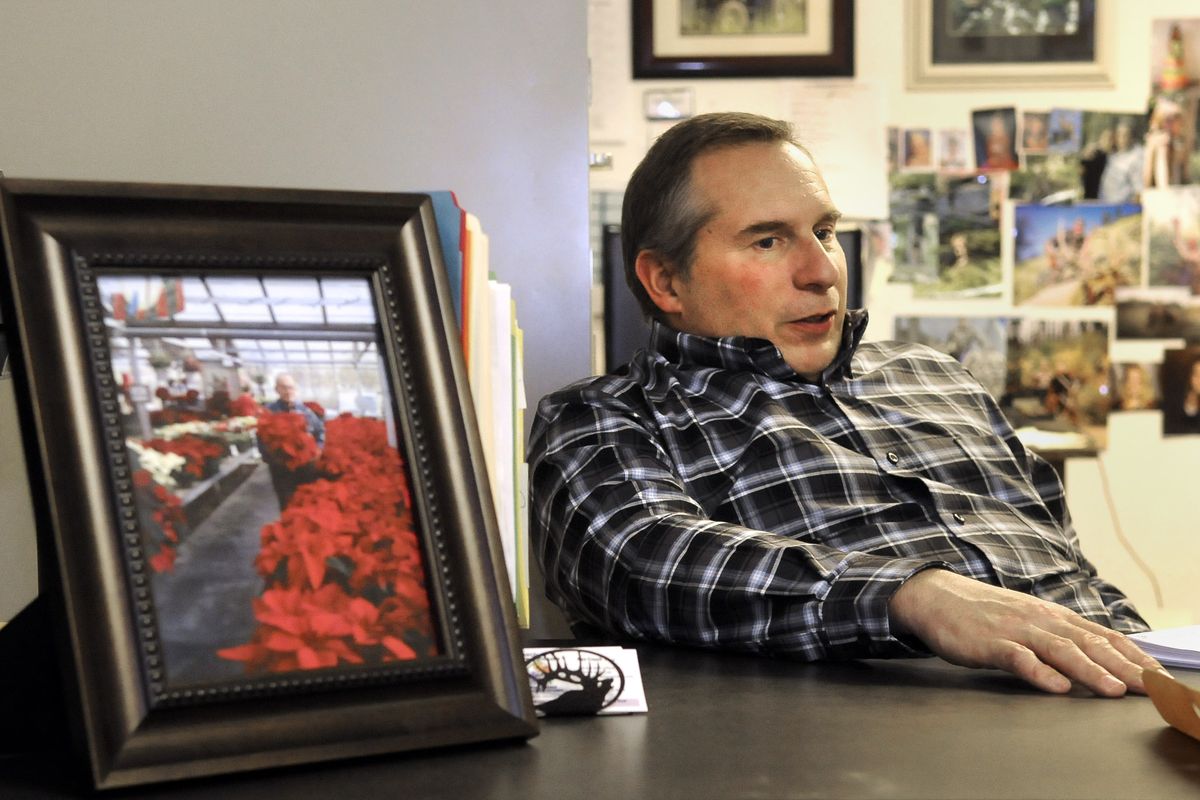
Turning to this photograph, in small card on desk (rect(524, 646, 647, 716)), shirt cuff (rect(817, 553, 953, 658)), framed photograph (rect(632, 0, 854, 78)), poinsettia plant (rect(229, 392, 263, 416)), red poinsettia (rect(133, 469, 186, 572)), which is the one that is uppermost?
framed photograph (rect(632, 0, 854, 78))

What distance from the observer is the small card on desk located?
65 cm

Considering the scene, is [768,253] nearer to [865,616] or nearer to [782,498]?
[782,498]

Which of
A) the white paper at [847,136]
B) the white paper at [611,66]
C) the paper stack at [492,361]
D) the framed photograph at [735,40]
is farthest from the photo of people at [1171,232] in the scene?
the paper stack at [492,361]

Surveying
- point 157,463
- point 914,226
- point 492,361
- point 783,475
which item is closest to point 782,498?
point 783,475

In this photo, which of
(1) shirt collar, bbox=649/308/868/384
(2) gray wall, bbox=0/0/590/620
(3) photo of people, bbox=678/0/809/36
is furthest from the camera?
(3) photo of people, bbox=678/0/809/36

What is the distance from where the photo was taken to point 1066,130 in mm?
2684

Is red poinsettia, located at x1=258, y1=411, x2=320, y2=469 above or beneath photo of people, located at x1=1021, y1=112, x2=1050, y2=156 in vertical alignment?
beneath

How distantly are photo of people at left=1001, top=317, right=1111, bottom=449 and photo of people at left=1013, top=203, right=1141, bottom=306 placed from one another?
63mm

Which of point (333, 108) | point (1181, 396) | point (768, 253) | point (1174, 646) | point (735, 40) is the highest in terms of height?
point (735, 40)

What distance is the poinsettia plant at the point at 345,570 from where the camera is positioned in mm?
552

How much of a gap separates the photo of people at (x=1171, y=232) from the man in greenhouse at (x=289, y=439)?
254 cm

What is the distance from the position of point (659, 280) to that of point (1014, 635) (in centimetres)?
80

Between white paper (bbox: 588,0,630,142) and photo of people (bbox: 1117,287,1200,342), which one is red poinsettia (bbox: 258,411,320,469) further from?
photo of people (bbox: 1117,287,1200,342)

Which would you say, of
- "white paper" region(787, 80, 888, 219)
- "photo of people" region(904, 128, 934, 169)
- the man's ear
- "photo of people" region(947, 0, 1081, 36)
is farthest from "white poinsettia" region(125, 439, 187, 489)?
"photo of people" region(947, 0, 1081, 36)
